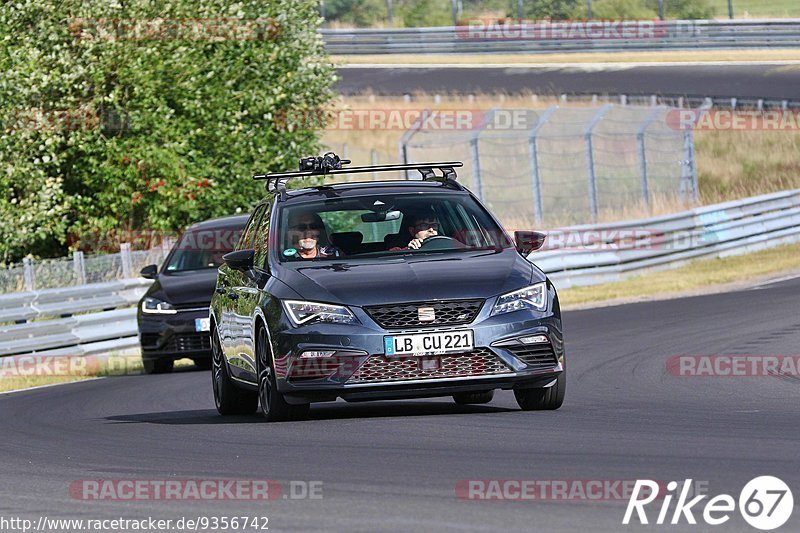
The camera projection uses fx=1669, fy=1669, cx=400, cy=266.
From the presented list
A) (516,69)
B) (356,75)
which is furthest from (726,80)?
(356,75)

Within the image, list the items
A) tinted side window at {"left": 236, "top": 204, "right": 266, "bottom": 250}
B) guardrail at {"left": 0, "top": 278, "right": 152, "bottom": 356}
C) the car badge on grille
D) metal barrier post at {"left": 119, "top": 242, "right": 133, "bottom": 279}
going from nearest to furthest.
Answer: the car badge on grille
tinted side window at {"left": 236, "top": 204, "right": 266, "bottom": 250}
guardrail at {"left": 0, "top": 278, "right": 152, "bottom": 356}
metal barrier post at {"left": 119, "top": 242, "right": 133, "bottom": 279}

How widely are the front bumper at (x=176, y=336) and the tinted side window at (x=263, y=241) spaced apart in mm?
7069

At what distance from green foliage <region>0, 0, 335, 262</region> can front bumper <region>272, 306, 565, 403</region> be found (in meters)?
17.5

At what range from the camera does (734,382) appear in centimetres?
1333

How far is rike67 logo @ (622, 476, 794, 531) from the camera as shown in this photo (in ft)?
21.6

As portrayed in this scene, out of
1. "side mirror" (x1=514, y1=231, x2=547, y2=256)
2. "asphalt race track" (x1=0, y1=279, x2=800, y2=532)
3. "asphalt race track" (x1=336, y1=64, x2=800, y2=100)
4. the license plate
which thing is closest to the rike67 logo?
"asphalt race track" (x1=0, y1=279, x2=800, y2=532)

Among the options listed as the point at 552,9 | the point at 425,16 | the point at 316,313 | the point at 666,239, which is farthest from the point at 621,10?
the point at 316,313

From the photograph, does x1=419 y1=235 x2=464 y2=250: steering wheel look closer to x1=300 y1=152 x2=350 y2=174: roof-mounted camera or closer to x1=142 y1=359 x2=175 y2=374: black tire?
x1=300 y1=152 x2=350 y2=174: roof-mounted camera

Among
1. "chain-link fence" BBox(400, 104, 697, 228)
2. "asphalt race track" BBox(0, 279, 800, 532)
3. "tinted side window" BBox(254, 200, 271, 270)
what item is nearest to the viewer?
"asphalt race track" BBox(0, 279, 800, 532)

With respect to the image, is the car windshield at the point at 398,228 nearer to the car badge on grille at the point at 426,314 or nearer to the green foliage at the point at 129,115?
the car badge on grille at the point at 426,314

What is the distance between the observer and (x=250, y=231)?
13.0 meters

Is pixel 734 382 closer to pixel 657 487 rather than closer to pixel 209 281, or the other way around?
pixel 657 487

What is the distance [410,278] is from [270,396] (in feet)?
4.32

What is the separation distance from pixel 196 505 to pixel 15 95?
2062 cm
